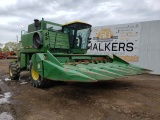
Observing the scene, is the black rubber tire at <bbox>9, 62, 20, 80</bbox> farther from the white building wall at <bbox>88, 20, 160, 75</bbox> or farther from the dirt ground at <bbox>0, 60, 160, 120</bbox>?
the white building wall at <bbox>88, 20, 160, 75</bbox>

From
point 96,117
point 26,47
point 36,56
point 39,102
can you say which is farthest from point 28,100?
point 26,47

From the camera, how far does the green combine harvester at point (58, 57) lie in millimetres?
5440

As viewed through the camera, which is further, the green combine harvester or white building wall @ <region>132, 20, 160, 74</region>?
white building wall @ <region>132, 20, 160, 74</region>

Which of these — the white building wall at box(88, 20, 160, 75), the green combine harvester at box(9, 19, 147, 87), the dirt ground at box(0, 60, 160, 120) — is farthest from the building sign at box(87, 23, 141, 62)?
the dirt ground at box(0, 60, 160, 120)

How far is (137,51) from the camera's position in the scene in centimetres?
1182

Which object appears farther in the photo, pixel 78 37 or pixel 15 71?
pixel 15 71

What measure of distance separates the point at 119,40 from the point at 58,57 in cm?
748

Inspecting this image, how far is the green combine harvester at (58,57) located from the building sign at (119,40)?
15.3 feet

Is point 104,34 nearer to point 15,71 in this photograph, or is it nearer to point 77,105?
point 15,71

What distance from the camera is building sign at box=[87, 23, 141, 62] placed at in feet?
39.1

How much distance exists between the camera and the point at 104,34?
44.4 ft

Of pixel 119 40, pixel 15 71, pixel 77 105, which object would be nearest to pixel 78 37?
pixel 15 71

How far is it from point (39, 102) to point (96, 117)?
182 centimetres

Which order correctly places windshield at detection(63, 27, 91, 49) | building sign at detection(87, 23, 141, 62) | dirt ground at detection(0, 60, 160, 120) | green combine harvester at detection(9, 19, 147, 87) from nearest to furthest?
dirt ground at detection(0, 60, 160, 120), green combine harvester at detection(9, 19, 147, 87), windshield at detection(63, 27, 91, 49), building sign at detection(87, 23, 141, 62)
